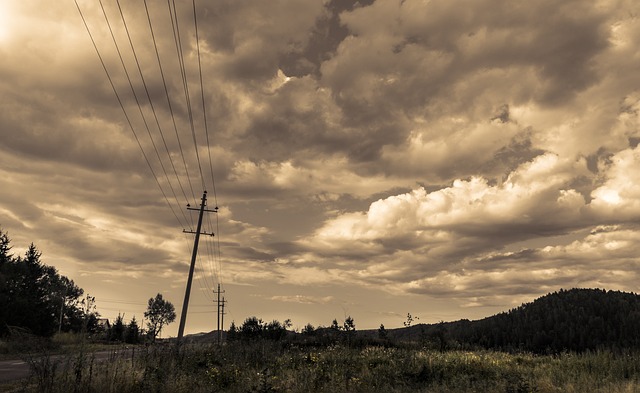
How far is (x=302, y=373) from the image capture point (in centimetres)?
1411

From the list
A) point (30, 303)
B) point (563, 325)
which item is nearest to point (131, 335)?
point (30, 303)

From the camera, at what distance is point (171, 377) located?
1186cm

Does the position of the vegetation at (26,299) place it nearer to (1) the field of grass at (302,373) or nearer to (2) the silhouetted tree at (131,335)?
(2) the silhouetted tree at (131,335)

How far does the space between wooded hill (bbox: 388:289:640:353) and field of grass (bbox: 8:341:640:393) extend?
67028 mm

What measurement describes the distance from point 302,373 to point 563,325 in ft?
324

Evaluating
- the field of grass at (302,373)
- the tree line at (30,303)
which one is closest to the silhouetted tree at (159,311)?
the tree line at (30,303)

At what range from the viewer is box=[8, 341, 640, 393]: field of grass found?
1087cm

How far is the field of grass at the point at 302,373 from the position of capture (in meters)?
10.9

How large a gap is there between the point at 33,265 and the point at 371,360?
50.4m

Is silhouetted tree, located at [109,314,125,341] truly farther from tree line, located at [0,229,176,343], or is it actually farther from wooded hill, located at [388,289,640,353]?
wooded hill, located at [388,289,640,353]

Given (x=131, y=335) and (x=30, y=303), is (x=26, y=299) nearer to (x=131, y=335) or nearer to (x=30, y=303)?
(x=30, y=303)

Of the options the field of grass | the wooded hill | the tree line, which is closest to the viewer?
the field of grass

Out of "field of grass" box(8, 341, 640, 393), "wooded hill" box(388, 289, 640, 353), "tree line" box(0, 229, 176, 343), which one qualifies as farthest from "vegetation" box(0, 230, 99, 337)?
"wooded hill" box(388, 289, 640, 353)

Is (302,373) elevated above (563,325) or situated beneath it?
situated beneath
